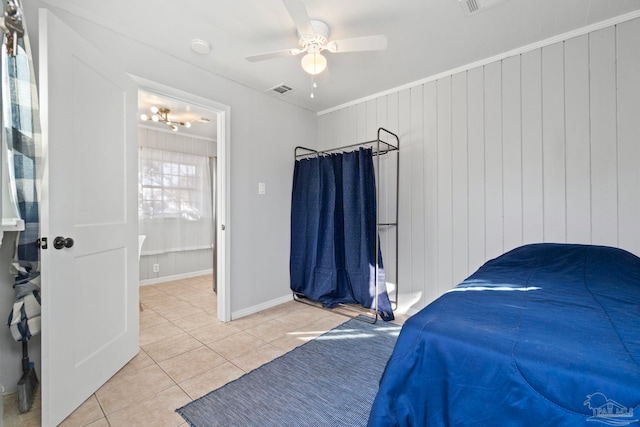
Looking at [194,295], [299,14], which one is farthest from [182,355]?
[299,14]

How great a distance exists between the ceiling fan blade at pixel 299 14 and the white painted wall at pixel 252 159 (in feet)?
4.21

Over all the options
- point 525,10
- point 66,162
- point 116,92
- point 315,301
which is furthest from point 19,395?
point 525,10

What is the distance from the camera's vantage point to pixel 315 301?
10.5ft

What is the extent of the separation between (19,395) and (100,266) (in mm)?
720

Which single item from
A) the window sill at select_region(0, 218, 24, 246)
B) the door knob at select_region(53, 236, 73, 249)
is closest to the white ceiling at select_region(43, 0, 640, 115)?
the window sill at select_region(0, 218, 24, 246)

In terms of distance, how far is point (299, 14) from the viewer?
5.06 ft

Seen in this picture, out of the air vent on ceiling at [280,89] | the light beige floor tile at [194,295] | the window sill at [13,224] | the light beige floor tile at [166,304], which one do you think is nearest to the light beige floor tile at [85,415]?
the window sill at [13,224]

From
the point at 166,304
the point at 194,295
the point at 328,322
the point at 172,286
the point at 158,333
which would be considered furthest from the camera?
the point at 172,286

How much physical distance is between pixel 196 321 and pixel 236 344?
0.71 metres

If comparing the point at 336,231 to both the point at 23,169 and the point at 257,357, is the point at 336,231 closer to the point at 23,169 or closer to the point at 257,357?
the point at 257,357

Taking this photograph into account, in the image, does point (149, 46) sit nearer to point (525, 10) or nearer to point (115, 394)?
point (115, 394)

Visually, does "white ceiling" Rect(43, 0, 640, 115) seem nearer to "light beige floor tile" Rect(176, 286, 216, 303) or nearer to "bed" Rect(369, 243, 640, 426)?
"bed" Rect(369, 243, 640, 426)

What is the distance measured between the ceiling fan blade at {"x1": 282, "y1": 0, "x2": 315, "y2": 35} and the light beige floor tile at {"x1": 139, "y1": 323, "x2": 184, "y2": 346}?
8.28 ft

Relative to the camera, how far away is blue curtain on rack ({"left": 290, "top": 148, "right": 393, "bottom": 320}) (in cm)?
275
